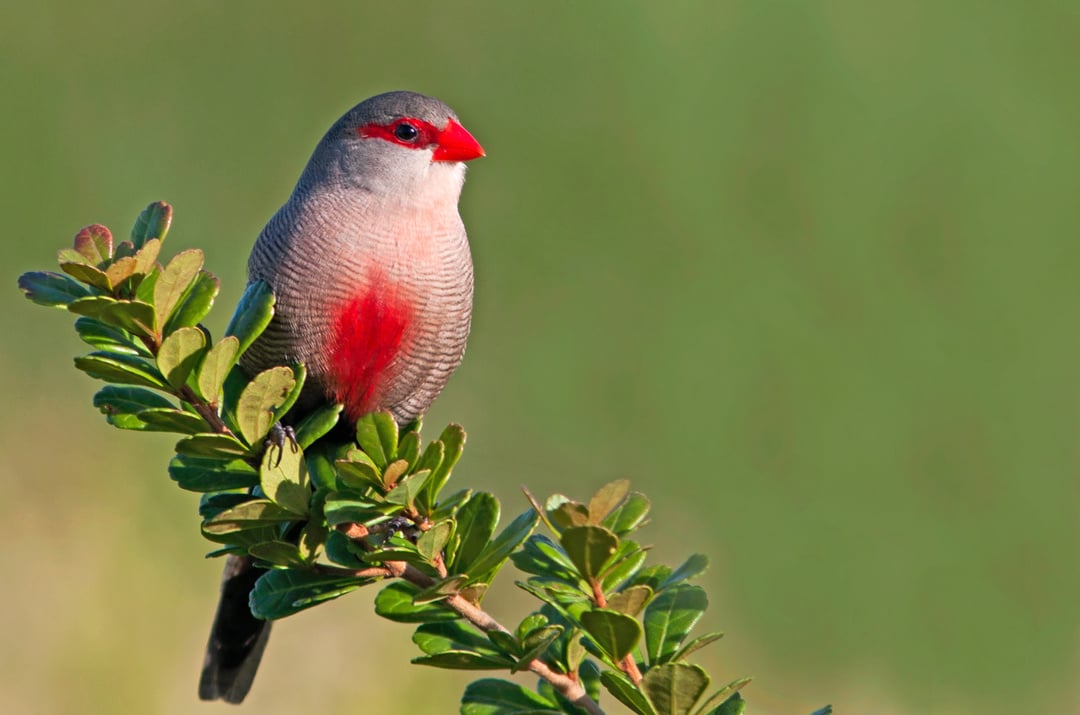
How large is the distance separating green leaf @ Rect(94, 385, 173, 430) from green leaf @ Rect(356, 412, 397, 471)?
27 centimetres

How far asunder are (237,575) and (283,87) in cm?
309

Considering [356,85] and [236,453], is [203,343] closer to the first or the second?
[236,453]

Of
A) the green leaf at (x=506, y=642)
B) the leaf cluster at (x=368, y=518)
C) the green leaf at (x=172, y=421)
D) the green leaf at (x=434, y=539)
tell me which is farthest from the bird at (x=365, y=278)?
the green leaf at (x=506, y=642)

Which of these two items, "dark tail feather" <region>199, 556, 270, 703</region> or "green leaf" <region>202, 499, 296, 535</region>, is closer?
"green leaf" <region>202, 499, 296, 535</region>

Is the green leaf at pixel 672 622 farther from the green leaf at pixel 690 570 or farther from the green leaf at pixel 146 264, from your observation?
the green leaf at pixel 146 264

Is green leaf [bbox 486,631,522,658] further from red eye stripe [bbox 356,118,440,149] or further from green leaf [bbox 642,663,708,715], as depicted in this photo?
red eye stripe [bbox 356,118,440,149]

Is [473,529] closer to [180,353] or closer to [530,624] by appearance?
[530,624]

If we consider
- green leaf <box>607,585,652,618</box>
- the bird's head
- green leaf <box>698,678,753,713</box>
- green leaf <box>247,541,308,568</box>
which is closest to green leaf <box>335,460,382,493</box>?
green leaf <box>247,541,308,568</box>

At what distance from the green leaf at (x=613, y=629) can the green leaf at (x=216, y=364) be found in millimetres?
509

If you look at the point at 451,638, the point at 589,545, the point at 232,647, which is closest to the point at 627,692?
the point at 589,545

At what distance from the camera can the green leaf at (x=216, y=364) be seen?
143cm

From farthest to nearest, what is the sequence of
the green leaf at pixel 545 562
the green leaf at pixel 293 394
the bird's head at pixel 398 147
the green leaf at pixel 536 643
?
the bird's head at pixel 398 147, the green leaf at pixel 293 394, the green leaf at pixel 545 562, the green leaf at pixel 536 643

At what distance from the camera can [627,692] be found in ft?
4.06

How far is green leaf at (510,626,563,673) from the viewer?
1.26m
